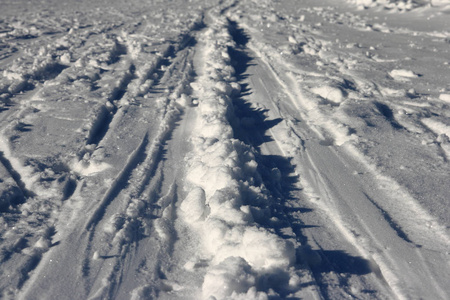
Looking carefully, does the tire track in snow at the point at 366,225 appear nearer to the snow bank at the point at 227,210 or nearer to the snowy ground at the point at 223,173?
the snowy ground at the point at 223,173

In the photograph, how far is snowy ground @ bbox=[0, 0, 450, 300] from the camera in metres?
1.91

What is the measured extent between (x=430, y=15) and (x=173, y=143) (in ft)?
24.6

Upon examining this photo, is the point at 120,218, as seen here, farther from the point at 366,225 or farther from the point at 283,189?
the point at 366,225

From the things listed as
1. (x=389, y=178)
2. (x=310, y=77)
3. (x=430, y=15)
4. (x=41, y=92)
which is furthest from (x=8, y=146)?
(x=430, y=15)

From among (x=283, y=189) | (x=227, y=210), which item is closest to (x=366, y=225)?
(x=283, y=189)

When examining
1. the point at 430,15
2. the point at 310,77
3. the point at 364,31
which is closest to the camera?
the point at 310,77

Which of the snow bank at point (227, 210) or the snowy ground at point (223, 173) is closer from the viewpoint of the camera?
the snow bank at point (227, 210)

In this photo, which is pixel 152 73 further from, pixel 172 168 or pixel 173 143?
pixel 172 168

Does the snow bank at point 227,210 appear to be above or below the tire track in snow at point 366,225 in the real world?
above

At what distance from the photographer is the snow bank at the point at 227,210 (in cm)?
176

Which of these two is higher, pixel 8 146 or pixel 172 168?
pixel 8 146

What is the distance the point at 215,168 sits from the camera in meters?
2.53

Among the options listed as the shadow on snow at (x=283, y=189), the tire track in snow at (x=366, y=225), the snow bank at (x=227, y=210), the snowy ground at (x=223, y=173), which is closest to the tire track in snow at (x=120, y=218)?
the snowy ground at (x=223, y=173)

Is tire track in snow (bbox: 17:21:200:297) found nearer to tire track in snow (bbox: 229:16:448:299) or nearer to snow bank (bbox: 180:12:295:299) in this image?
snow bank (bbox: 180:12:295:299)
